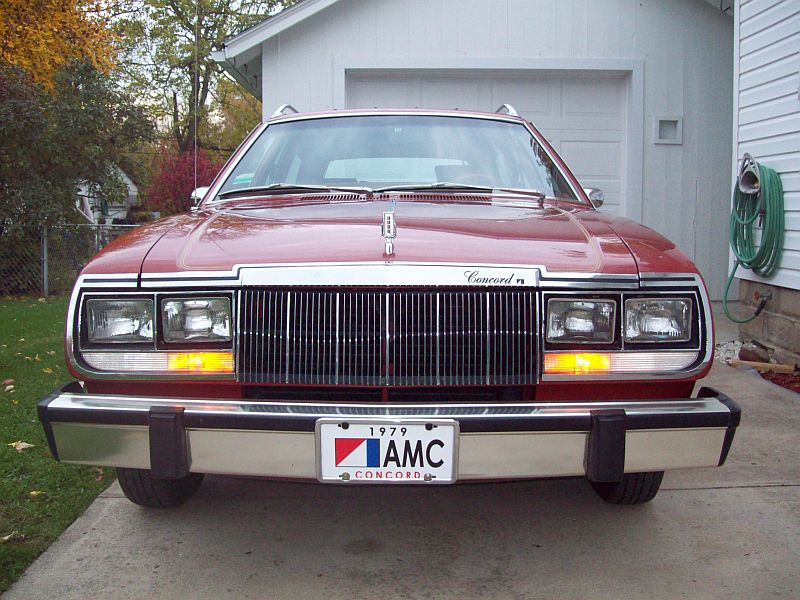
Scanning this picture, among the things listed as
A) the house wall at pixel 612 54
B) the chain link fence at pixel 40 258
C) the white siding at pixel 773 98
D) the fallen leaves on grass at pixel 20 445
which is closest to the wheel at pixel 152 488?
the fallen leaves on grass at pixel 20 445

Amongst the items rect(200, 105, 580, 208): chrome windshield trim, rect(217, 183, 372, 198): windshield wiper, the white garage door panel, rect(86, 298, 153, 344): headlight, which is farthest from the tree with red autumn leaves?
rect(86, 298, 153, 344): headlight

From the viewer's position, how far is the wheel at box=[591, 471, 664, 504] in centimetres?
308

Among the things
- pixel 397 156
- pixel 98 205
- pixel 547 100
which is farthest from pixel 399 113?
pixel 98 205

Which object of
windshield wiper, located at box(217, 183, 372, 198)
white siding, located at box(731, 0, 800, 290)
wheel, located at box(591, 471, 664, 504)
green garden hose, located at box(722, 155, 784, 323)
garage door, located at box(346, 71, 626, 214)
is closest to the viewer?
wheel, located at box(591, 471, 664, 504)

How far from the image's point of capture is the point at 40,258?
11.9m

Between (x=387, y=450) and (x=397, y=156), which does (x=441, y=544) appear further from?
(x=397, y=156)

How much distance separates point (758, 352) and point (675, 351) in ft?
13.6

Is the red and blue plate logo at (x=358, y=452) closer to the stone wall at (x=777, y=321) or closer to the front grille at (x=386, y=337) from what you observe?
the front grille at (x=386, y=337)

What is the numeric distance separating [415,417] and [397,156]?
1.92 meters

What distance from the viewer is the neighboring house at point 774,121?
5.82 meters

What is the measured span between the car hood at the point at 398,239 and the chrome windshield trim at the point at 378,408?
→ 0.41m

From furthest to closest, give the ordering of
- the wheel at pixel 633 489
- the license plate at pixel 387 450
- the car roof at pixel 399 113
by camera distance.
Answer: the car roof at pixel 399 113 → the wheel at pixel 633 489 → the license plate at pixel 387 450

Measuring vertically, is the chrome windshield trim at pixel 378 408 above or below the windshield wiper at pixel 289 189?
below

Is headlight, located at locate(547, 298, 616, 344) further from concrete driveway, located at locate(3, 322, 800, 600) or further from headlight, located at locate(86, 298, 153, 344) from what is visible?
headlight, located at locate(86, 298, 153, 344)
